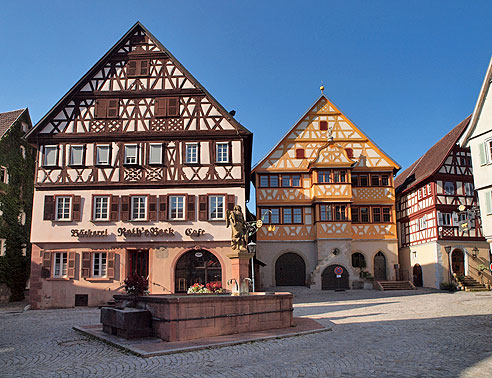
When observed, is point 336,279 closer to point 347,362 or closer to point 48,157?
point 48,157

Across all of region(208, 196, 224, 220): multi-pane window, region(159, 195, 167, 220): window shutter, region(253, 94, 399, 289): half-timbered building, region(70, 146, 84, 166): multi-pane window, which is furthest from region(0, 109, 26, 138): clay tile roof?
region(253, 94, 399, 289): half-timbered building

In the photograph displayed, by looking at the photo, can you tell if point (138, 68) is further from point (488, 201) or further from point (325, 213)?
point (488, 201)

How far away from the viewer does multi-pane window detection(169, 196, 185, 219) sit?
26219 millimetres

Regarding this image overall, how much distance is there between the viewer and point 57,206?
86.7 ft

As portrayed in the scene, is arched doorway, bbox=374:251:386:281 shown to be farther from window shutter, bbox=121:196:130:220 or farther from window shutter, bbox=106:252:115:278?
window shutter, bbox=106:252:115:278

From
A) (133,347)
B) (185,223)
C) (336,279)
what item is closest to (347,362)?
(133,347)

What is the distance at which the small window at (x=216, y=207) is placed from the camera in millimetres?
26062

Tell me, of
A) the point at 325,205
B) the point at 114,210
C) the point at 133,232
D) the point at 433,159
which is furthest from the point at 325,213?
the point at 114,210

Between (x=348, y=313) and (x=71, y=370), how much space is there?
13320 millimetres

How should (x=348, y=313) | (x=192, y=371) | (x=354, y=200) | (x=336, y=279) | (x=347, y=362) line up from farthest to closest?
(x=354, y=200)
(x=336, y=279)
(x=348, y=313)
(x=347, y=362)
(x=192, y=371)

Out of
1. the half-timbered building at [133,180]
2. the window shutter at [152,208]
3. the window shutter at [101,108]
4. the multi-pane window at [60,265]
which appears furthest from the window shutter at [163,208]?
the window shutter at [101,108]

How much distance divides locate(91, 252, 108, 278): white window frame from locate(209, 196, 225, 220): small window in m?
6.07

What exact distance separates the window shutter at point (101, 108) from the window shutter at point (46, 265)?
8.07m

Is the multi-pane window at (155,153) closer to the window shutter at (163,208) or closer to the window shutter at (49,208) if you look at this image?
the window shutter at (163,208)
